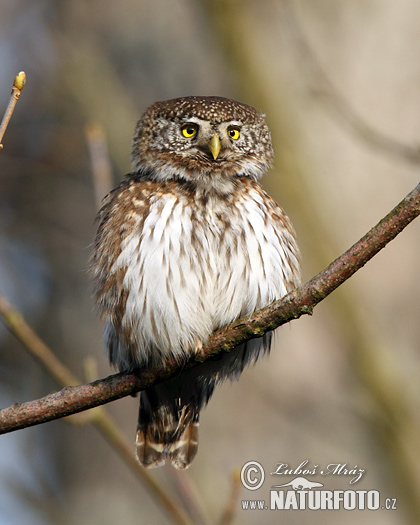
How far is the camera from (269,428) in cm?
694

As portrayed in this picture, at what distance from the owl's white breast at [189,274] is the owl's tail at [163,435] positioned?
2.72ft

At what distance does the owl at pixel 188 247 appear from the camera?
3.82 m

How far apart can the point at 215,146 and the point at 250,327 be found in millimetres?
1231

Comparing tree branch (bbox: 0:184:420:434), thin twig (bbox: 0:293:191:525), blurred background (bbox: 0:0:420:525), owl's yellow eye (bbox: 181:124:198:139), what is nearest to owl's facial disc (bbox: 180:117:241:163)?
owl's yellow eye (bbox: 181:124:198:139)

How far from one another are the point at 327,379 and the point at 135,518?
2278 mm

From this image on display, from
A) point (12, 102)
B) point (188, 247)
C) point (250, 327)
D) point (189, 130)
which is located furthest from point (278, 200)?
point (12, 102)

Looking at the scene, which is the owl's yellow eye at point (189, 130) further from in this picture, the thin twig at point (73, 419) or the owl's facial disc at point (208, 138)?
the thin twig at point (73, 419)

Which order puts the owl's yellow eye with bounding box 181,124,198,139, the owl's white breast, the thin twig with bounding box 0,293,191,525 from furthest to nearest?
the owl's yellow eye with bounding box 181,124,198,139
the thin twig with bounding box 0,293,191,525
the owl's white breast

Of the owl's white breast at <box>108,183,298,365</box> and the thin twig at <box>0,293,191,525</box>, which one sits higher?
the owl's white breast at <box>108,183,298,365</box>

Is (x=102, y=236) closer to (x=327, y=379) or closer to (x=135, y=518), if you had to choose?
(x=327, y=379)

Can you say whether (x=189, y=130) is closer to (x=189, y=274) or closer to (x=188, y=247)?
(x=188, y=247)

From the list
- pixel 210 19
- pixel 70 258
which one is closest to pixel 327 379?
pixel 70 258

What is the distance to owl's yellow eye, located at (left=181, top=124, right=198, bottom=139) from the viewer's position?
14.0 ft

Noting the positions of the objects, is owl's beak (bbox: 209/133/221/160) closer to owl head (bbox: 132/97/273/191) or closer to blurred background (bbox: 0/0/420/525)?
owl head (bbox: 132/97/273/191)
